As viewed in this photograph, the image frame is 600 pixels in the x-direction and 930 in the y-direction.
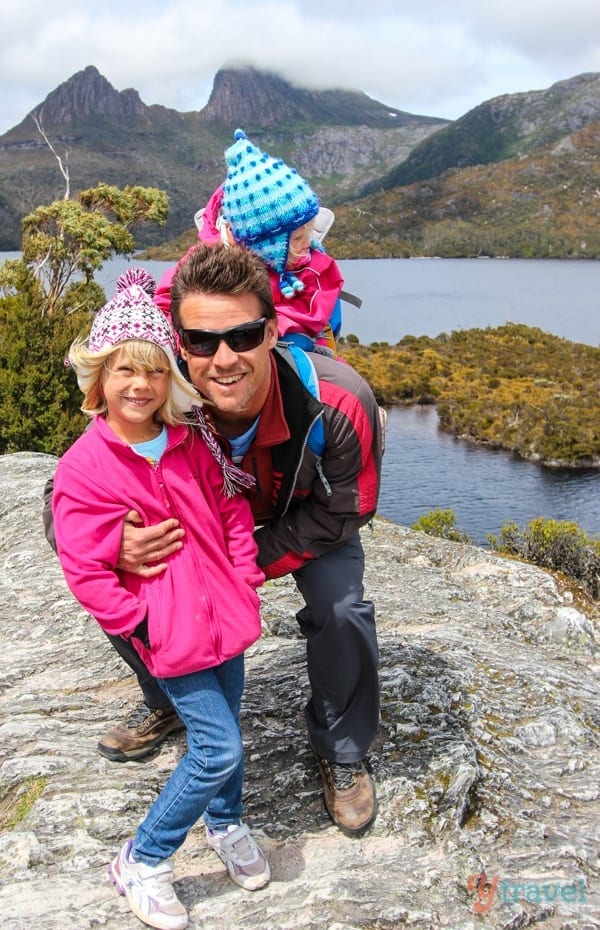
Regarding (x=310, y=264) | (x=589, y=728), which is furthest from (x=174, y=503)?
(x=589, y=728)

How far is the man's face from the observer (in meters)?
3.20

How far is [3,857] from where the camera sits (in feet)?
11.4

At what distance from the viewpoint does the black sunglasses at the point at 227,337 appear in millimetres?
3191

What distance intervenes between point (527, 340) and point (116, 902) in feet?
331

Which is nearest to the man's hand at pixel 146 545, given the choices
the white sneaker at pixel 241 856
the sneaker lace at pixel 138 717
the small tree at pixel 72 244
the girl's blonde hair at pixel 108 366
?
→ the girl's blonde hair at pixel 108 366

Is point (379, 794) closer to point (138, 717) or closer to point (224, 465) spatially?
point (138, 717)

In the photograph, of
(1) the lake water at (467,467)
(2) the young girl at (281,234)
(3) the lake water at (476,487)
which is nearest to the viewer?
(2) the young girl at (281,234)

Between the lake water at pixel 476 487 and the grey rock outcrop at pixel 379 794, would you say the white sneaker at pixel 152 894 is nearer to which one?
the grey rock outcrop at pixel 379 794

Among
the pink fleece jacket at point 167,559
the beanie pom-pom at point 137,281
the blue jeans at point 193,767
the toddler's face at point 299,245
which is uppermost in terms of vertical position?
the toddler's face at point 299,245

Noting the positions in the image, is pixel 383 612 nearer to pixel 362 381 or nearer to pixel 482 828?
pixel 482 828

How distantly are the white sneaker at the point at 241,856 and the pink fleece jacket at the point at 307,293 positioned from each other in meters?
2.36

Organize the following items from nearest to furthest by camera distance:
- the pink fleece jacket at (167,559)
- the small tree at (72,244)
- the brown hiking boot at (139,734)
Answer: the pink fleece jacket at (167,559)
the brown hiking boot at (139,734)
the small tree at (72,244)

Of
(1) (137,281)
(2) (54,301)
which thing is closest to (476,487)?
(2) (54,301)

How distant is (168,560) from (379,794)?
6.11 feet
